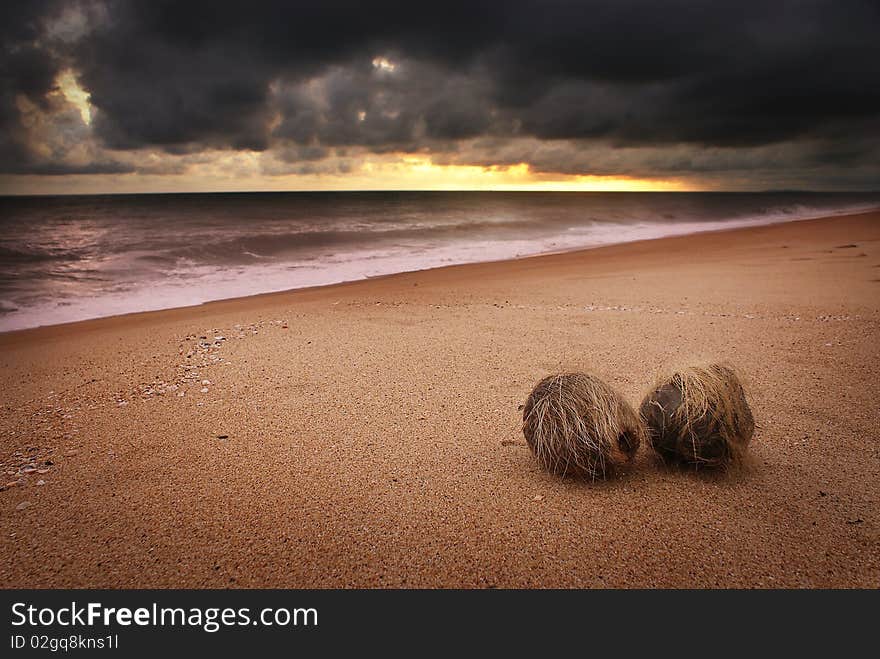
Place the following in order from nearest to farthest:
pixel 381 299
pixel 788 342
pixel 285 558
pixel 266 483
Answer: pixel 285 558 < pixel 266 483 < pixel 788 342 < pixel 381 299

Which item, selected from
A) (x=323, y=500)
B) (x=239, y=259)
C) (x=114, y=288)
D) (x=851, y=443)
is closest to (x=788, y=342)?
(x=851, y=443)

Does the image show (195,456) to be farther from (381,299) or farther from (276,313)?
(381,299)

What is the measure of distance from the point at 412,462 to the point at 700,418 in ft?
7.04

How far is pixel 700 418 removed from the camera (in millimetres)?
3377

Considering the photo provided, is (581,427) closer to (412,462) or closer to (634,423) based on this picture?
(634,423)

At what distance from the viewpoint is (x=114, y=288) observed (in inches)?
610

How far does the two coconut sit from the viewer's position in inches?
132

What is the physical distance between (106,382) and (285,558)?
4.37m

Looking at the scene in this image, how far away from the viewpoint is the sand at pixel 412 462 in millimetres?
2877

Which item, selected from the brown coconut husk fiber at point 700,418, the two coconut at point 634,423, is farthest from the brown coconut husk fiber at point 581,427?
the brown coconut husk fiber at point 700,418

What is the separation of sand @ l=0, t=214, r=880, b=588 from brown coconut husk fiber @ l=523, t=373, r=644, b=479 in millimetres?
195

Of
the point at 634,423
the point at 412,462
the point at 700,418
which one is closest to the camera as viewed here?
the point at 700,418

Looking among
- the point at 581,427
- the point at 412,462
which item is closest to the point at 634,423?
the point at 581,427

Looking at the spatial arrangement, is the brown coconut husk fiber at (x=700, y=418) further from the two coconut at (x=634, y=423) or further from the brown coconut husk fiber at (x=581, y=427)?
the brown coconut husk fiber at (x=581, y=427)
